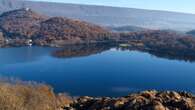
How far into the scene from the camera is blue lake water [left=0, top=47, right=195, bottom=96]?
192 feet

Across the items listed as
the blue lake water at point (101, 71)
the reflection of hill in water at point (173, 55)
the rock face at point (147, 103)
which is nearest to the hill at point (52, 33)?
the blue lake water at point (101, 71)

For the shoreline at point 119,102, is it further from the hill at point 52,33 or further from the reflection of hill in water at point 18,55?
the hill at point 52,33

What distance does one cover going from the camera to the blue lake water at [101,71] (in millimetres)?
58469

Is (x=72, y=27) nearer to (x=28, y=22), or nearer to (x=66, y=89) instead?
(x=28, y=22)

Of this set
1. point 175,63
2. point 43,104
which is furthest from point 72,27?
point 43,104

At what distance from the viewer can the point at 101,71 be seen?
235ft

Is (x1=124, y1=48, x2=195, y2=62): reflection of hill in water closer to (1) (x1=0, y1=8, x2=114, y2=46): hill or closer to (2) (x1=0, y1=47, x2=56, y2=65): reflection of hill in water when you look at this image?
(2) (x1=0, y1=47, x2=56, y2=65): reflection of hill in water

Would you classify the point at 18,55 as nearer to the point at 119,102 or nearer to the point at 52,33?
the point at 52,33

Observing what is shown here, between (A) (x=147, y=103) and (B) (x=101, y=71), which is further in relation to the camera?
(B) (x=101, y=71)

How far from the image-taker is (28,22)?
568 ft

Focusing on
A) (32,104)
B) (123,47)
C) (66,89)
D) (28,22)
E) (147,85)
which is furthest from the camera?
(28,22)

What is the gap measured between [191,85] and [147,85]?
701 cm

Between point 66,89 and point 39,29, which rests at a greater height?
point 66,89

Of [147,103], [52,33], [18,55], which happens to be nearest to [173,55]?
[18,55]
